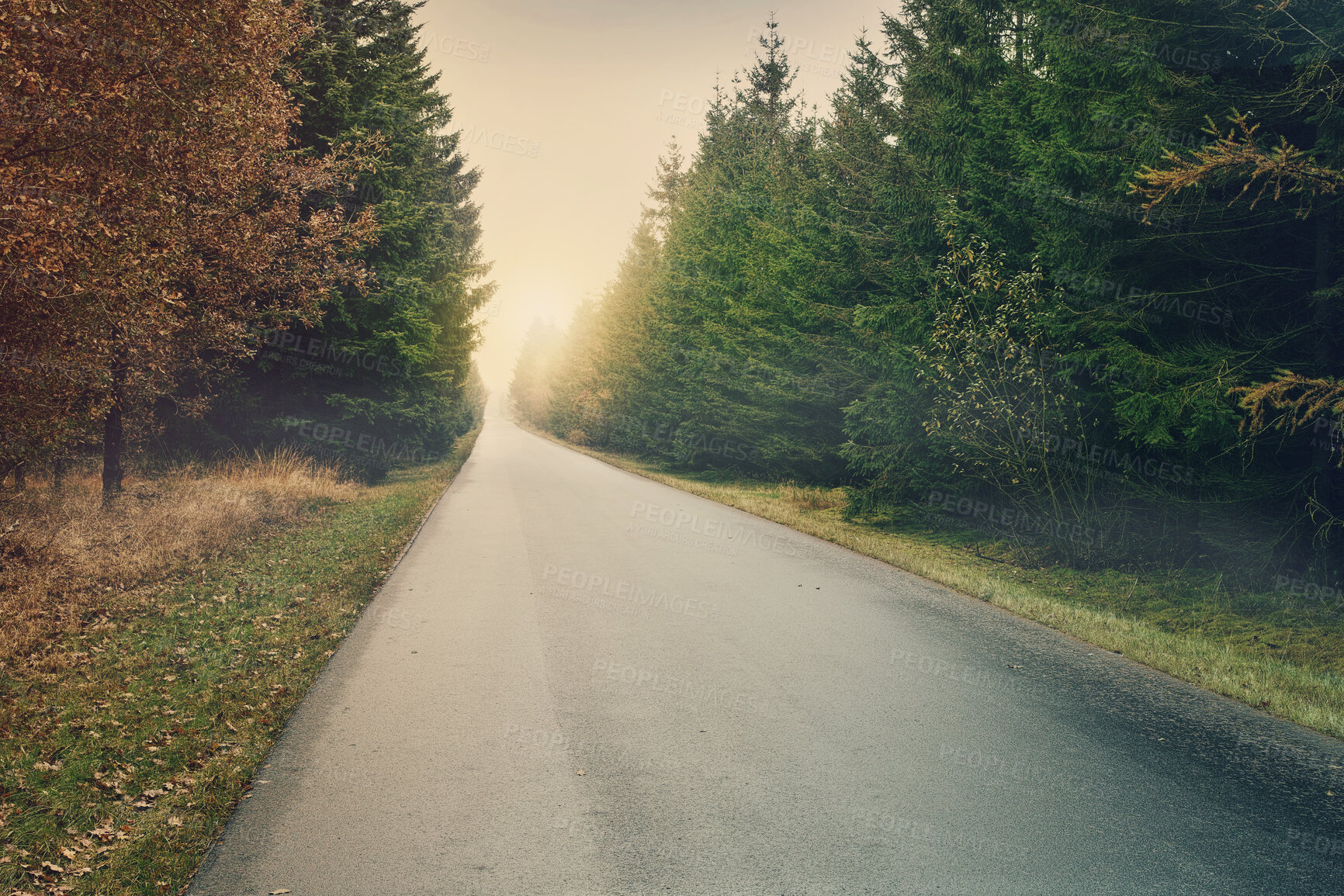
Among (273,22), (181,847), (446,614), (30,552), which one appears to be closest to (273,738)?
(181,847)

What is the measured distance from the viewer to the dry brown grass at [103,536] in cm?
673

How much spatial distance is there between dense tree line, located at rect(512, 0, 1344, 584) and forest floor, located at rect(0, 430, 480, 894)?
9387 millimetres

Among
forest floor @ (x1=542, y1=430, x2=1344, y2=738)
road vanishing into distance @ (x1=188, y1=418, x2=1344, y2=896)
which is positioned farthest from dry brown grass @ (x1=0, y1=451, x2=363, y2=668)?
forest floor @ (x1=542, y1=430, x2=1344, y2=738)

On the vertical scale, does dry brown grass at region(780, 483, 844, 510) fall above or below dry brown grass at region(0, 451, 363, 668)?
above

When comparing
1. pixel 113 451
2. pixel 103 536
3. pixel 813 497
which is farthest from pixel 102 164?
pixel 813 497

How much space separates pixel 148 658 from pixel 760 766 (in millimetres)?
5305

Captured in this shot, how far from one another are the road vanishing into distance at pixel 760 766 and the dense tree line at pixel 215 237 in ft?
13.0

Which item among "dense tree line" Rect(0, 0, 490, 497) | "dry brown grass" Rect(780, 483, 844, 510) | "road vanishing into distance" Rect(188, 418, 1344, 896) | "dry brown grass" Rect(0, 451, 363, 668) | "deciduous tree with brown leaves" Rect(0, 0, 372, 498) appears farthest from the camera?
"dry brown grass" Rect(780, 483, 844, 510)

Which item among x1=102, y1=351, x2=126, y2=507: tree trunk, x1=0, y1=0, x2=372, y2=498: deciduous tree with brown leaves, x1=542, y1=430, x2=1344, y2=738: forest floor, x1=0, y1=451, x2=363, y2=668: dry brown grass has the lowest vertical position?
x1=0, y1=451, x2=363, y2=668: dry brown grass

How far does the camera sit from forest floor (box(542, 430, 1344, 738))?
596 cm

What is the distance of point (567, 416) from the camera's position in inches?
2260

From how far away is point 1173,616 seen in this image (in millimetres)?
8547

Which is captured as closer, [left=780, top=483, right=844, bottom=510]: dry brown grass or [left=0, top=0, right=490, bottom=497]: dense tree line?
[left=0, top=0, right=490, bottom=497]: dense tree line

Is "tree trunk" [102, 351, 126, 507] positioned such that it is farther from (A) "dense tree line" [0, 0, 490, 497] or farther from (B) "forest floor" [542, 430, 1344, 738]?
(B) "forest floor" [542, 430, 1344, 738]
